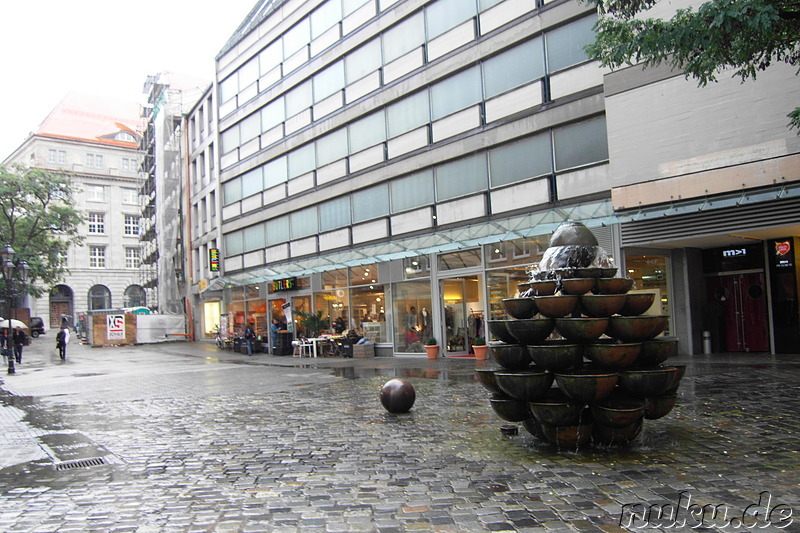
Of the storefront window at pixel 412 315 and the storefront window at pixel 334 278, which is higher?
the storefront window at pixel 334 278

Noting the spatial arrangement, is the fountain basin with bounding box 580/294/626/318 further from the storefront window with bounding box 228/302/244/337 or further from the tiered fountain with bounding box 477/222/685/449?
the storefront window with bounding box 228/302/244/337

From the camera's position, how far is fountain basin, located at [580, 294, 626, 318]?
6926 mm

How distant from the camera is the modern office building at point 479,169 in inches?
→ 593

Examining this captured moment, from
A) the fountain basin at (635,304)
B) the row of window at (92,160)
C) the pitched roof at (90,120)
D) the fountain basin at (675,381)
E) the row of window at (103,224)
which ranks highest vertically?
the pitched roof at (90,120)

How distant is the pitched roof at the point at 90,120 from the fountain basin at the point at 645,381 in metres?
84.0

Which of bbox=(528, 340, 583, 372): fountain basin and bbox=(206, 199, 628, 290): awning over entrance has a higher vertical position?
bbox=(206, 199, 628, 290): awning over entrance

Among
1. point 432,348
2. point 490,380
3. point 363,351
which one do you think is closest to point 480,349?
point 432,348

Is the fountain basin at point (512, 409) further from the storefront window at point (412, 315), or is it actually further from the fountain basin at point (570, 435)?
the storefront window at point (412, 315)

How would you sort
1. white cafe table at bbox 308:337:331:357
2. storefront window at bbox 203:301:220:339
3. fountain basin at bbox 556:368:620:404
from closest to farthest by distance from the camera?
fountain basin at bbox 556:368:620:404
white cafe table at bbox 308:337:331:357
storefront window at bbox 203:301:220:339

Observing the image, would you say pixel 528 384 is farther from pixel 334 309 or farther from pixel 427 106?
pixel 334 309

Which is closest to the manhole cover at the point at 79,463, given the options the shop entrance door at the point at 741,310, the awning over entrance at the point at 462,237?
the awning over entrance at the point at 462,237

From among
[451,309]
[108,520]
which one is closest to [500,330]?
[108,520]

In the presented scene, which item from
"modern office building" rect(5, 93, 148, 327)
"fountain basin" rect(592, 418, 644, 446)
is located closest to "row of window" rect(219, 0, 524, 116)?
"fountain basin" rect(592, 418, 644, 446)

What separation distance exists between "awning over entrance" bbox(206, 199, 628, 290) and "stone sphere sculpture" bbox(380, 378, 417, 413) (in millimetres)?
8904
